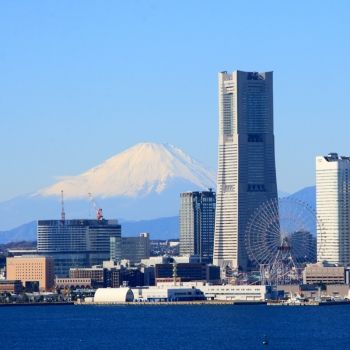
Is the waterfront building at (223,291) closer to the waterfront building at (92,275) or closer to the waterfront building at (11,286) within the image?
the waterfront building at (92,275)

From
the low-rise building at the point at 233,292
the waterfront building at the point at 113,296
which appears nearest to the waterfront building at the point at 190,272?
the low-rise building at the point at 233,292

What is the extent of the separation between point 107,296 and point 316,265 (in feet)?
110

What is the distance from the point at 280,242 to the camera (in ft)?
557

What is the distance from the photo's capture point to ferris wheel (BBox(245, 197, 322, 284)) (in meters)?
169
